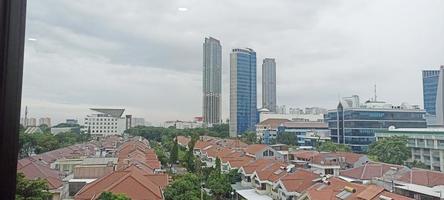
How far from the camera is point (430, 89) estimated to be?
4.07ft

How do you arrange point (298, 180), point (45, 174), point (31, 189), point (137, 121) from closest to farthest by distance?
point (31, 189), point (45, 174), point (137, 121), point (298, 180)

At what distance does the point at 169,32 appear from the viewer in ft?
4.58

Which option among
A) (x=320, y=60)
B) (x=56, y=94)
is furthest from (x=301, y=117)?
(x=56, y=94)

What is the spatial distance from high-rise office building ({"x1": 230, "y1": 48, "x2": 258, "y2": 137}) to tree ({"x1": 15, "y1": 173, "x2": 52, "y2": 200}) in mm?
766

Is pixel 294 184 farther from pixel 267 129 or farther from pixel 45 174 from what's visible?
pixel 45 174

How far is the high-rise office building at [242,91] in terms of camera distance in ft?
4.85

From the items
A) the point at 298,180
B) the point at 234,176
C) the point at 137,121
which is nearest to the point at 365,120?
the point at 298,180

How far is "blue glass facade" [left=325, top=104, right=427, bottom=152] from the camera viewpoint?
121 centimetres

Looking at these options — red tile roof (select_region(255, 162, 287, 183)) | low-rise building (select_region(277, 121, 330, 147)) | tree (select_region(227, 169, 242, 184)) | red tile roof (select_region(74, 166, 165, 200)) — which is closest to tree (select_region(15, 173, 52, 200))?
red tile roof (select_region(74, 166, 165, 200))

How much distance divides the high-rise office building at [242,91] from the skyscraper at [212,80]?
0.07m

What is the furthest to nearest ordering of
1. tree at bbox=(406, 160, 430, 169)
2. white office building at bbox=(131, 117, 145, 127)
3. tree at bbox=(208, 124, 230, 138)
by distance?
tree at bbox=(208, 124, 230, 138)
white office building at bbox=(131, 117, 145, 127)
tree at bbox=(406, 160, 430, 169)

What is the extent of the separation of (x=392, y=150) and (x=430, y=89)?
279 millimetres

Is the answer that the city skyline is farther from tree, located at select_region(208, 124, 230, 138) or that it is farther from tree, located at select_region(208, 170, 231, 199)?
tree, located at select_region(208, 170, 231, 199)

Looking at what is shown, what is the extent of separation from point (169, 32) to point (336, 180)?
37.3 inches
